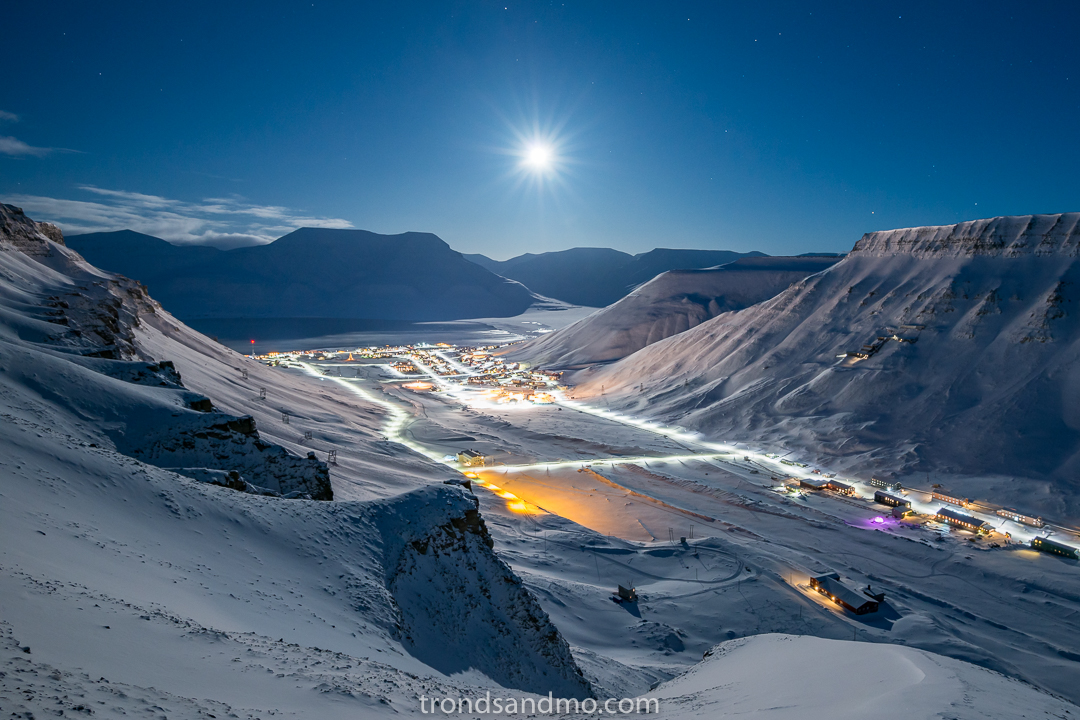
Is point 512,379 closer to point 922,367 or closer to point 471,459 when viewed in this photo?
point 471,459

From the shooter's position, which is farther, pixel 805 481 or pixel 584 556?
pixel 805 481

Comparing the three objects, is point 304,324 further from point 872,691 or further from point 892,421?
point 872,691

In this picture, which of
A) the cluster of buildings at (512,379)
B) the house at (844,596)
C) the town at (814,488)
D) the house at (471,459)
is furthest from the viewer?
the cluster of buildings at (512,379)

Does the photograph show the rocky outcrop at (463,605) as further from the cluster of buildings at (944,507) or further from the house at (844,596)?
the cluster of buildings at (944,507)

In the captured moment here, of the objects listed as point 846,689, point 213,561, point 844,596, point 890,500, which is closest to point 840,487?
point 890,500

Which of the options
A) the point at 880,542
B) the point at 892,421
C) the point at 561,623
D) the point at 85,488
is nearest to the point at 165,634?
the point at 85,488

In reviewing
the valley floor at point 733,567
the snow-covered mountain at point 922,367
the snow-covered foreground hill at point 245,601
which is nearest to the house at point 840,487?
the valley floor at point 733,567
